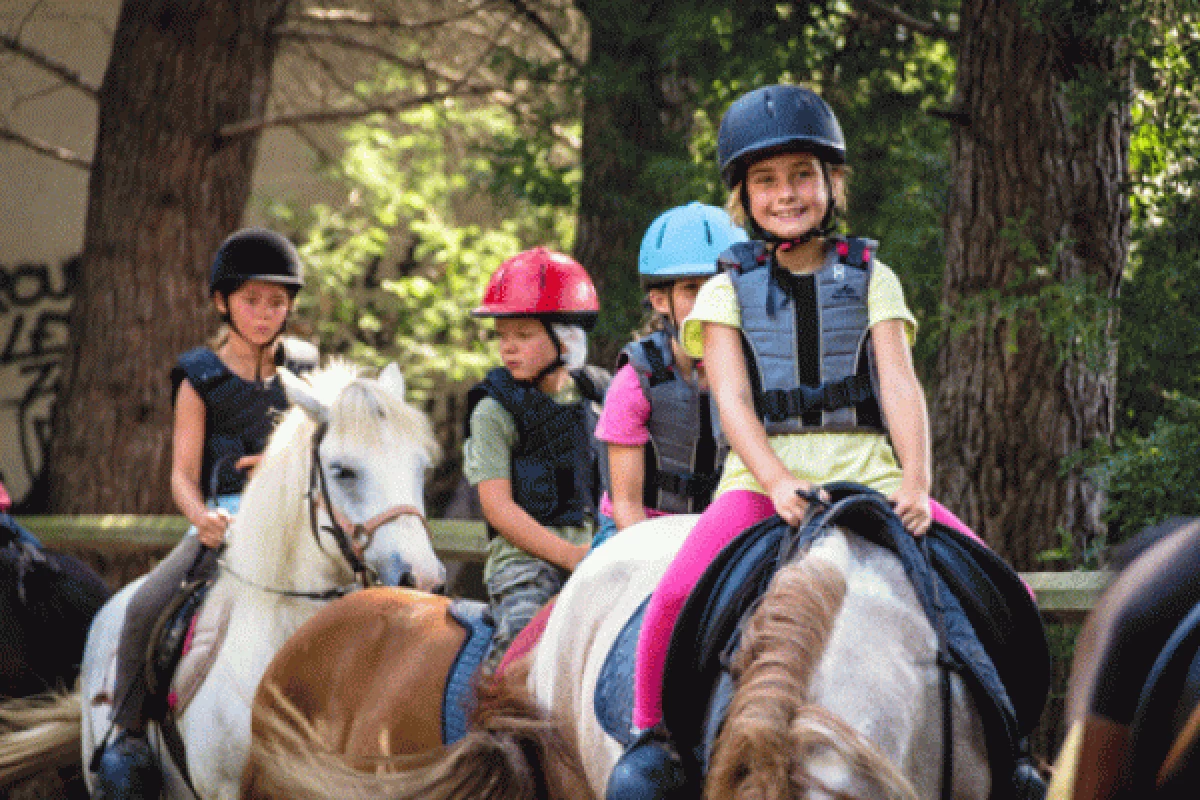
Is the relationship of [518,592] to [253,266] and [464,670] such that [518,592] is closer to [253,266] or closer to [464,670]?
[464,670]

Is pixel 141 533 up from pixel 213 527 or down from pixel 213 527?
down

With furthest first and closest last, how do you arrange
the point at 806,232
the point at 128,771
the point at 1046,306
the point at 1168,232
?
the point at 1168,232
the point at 1046,306
the point at 128,771
the point at 806,232

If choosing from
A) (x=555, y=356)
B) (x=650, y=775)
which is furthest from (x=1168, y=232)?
(x=650, y=775)

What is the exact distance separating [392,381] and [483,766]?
234 centimetres

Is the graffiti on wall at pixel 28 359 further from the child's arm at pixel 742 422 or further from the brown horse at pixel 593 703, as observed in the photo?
the child's arm at pixel 742 422

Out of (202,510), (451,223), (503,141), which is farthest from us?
(451,223)

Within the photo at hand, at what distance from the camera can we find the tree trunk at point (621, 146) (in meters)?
9.77

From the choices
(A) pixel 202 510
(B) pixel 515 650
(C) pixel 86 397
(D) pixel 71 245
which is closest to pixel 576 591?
(B) pixel 515 650

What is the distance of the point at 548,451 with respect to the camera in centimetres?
524

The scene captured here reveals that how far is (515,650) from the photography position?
14.4ft

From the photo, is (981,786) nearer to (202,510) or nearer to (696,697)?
(696,697)

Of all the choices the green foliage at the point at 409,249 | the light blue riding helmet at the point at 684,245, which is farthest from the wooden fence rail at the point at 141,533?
the green foliage at the point at 409,249

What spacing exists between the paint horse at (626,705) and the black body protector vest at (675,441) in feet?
1.97

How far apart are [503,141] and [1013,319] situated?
16.4 ft
